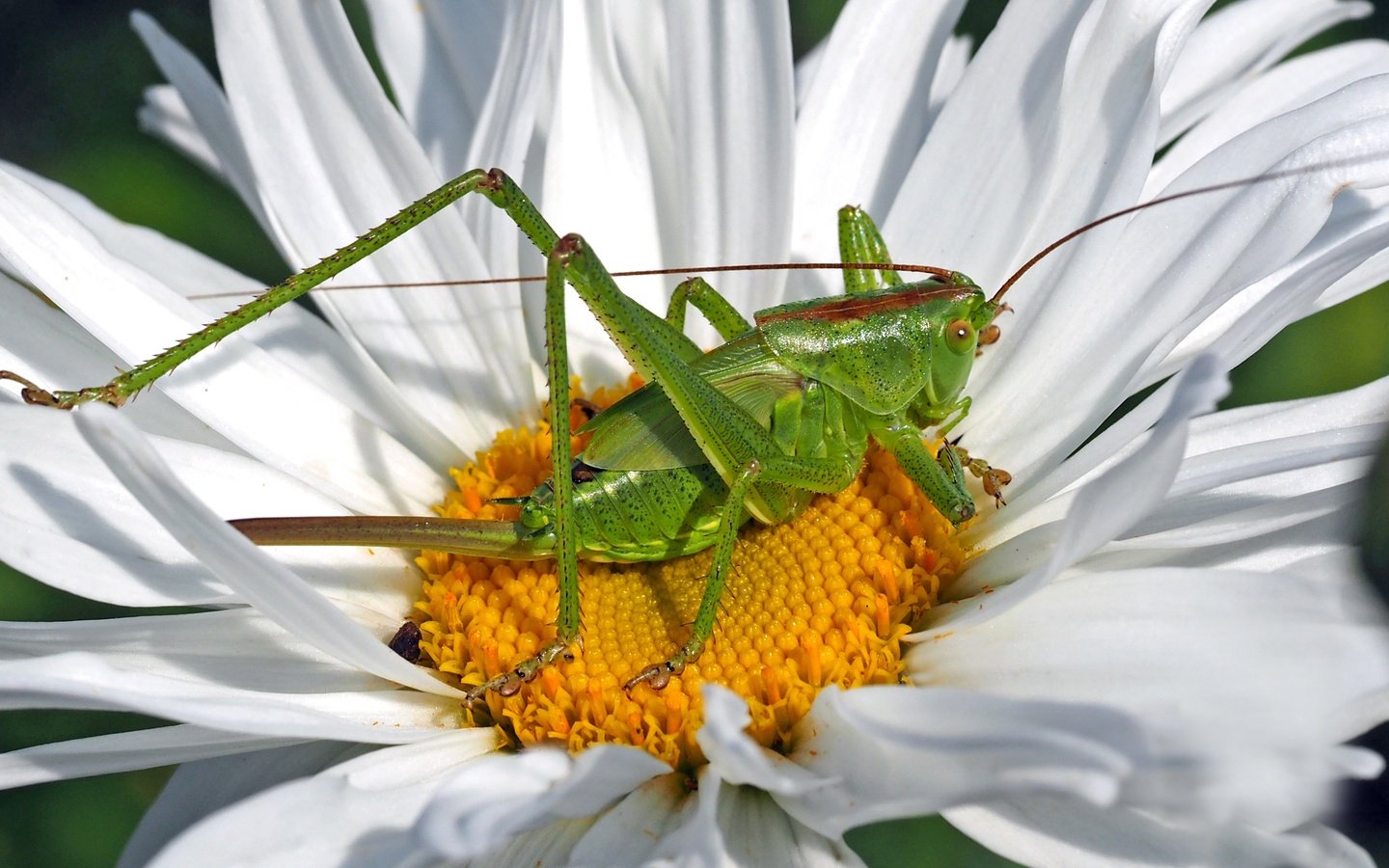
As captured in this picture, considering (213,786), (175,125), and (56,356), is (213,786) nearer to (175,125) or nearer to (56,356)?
(56,356)

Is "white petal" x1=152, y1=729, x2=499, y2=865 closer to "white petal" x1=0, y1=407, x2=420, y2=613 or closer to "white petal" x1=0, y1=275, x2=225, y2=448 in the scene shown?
"white petal" x1=0, y1=407, x2=420, y2=613

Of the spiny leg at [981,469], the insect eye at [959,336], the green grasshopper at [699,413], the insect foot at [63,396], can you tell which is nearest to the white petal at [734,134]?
the green grasshopper at [699,413]

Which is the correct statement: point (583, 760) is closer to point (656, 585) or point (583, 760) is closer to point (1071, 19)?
point (656, 585)

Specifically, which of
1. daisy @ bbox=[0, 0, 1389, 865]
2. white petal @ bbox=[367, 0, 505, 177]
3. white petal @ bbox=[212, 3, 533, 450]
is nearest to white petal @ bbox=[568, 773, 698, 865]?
daisy @ bbox=[0, 0, 1389, 865]

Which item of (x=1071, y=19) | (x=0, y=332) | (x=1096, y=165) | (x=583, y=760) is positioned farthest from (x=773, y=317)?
(x=0, y=332)

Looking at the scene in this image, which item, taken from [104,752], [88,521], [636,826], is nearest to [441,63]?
[88,521]

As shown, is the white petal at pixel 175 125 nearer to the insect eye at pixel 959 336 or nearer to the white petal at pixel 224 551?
the white petal at pixel 224 551
